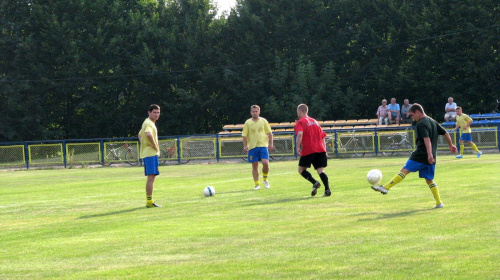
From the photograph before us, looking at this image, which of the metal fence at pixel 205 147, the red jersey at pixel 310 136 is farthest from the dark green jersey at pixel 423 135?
the metal fence at pixel 205 147

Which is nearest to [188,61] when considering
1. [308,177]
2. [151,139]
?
[308,177]

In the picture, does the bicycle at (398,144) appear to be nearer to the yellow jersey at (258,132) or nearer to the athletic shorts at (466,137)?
the athletic shorts at (466,137)

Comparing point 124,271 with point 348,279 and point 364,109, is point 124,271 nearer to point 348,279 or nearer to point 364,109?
point 348,279

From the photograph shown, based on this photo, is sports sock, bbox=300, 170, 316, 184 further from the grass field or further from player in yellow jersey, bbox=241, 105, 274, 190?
player in yellow jersey, bbox=241, 105, 274, 190

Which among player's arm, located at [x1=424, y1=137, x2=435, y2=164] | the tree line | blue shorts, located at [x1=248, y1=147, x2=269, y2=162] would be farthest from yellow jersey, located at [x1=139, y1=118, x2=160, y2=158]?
the tree line

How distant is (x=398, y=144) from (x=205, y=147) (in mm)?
9850

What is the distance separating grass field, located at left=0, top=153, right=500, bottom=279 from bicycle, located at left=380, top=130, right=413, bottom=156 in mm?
18923

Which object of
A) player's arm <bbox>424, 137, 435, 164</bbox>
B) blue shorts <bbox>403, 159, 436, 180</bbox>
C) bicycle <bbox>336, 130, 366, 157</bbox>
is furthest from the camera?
bicycle <bbox>336, 130, 366, 157</bbox>

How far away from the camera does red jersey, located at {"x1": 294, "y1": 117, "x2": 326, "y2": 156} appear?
1525cm

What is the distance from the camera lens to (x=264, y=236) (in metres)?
9.56

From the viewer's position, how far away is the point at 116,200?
16.7 metres

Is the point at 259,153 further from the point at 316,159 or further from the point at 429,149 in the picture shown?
the point at 429,149

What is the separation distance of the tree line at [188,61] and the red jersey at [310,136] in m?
34.9

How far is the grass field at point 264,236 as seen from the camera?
7.27m
